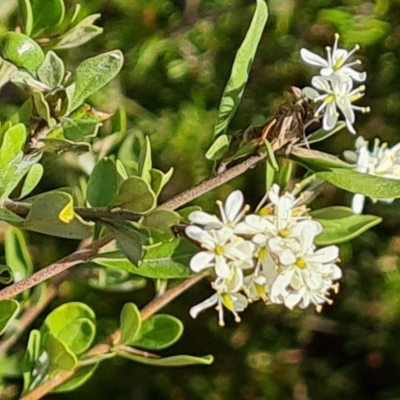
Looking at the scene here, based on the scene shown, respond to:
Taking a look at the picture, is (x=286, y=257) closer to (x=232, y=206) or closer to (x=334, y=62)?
(x=232, y=206)

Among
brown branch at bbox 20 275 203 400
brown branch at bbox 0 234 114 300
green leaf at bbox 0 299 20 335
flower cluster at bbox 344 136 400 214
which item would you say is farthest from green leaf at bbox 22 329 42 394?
flower cluster at bbox 344 136 400 214

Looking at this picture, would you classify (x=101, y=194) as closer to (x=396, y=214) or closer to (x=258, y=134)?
(x=258, y=134)

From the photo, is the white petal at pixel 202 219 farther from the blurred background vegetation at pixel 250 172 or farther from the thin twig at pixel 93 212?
the blurred background vegetation at pixel 250 172

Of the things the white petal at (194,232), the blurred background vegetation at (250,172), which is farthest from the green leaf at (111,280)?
the white petal at (194,232)

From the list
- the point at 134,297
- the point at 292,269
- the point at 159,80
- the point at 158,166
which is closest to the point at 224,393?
the point at 134,297

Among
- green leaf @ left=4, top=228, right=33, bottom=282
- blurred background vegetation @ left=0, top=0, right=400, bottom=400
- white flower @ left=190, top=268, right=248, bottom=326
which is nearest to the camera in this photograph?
white flower @ left=190, top=268, right=248, bottom=326

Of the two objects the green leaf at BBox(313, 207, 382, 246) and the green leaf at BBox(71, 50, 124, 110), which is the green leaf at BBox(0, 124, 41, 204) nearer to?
the green leaf at BBox(71, 50, 124, 110)
